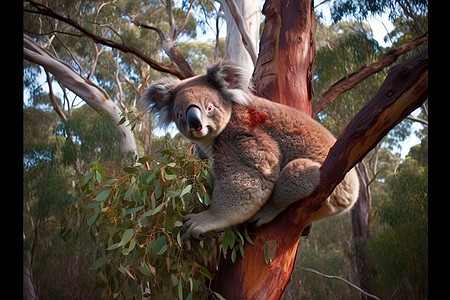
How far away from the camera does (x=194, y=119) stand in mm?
2332

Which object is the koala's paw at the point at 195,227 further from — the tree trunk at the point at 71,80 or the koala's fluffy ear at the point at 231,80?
the tree trunk at the point at 71,80

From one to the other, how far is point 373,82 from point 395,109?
24.3 feet

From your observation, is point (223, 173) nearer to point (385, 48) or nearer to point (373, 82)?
point (373, 82)

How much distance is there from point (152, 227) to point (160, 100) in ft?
2.57

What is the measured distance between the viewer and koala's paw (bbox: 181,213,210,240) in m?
2.19

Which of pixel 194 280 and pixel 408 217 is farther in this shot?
pixel 408 217

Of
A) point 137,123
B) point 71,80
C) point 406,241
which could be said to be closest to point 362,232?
point 406,241

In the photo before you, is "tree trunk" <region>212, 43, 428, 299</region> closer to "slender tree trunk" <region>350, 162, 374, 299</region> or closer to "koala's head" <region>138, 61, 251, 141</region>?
"koala's head" <region>138, 61, 251, 141</region>

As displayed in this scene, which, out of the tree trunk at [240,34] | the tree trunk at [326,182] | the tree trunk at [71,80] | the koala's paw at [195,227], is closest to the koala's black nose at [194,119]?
the koala's paw at [195,227]

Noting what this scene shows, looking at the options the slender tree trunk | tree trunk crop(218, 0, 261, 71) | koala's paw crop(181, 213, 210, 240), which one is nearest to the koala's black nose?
koala's paw crop(181, 213, 210, 240)

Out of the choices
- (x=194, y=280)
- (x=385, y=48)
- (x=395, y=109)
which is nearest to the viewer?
(x=395, y=109)

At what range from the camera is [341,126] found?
1047 centimetres
